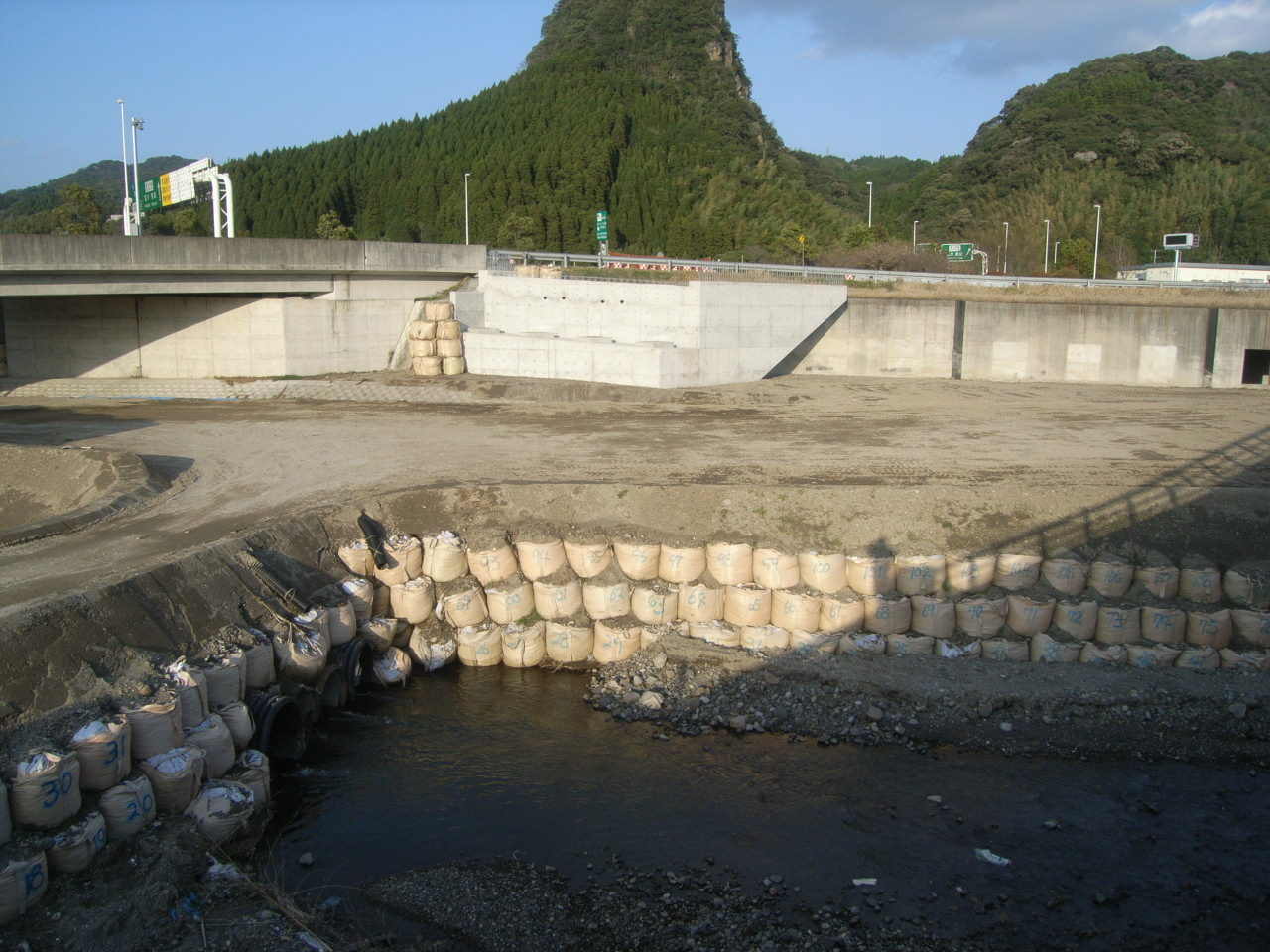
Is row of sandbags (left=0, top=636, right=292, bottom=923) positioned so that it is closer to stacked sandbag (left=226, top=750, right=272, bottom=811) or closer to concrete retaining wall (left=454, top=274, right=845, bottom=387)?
stacked sandbag (left=226, top=750, right=272, bottom=811)

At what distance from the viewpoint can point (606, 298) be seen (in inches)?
1096

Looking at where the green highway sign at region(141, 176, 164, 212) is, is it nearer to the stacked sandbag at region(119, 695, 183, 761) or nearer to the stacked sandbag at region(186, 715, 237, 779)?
the stacked sandbag at region(186, 715, 237, 779)

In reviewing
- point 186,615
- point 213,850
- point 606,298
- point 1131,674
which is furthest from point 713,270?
point 213,850

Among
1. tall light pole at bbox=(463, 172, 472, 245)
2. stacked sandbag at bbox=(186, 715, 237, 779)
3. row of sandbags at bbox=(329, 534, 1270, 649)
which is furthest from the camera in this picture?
tall light pole at bbox=(463, 172, 472, 245)

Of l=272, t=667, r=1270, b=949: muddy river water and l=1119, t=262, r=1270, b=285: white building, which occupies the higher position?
l=1119, t=262, r=1270, b=285: white building

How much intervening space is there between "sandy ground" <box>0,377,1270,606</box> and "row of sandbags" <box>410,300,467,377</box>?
1308mm

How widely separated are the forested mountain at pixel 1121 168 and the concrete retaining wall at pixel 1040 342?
3025 cm

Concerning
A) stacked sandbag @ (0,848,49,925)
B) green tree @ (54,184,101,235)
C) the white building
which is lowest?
stacked sandbag @ (0,848,49,925)

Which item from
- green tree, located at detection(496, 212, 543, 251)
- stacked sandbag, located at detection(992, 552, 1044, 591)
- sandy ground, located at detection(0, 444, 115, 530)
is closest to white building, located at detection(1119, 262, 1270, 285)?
green tree, located at detection(496, 212, 543, 251)

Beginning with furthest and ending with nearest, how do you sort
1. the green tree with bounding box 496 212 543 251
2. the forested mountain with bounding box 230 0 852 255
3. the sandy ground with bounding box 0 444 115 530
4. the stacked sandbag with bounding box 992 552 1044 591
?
the forested mountain with bounding box 230 0 852 255, the green tree with bounding box 496 212 543 251, the sandy ground with bounding box 0 444 115 530, the stacked sandbag with bounding box 992 552 1044 591

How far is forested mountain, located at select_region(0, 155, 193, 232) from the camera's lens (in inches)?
2389

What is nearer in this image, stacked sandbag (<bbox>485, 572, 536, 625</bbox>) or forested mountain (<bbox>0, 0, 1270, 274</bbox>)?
stacked sandbag (<bbox>485, 572, 536, 625</bbox>)

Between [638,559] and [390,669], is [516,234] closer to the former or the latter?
[638,559]

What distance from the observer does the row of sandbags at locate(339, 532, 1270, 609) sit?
15.0 m
